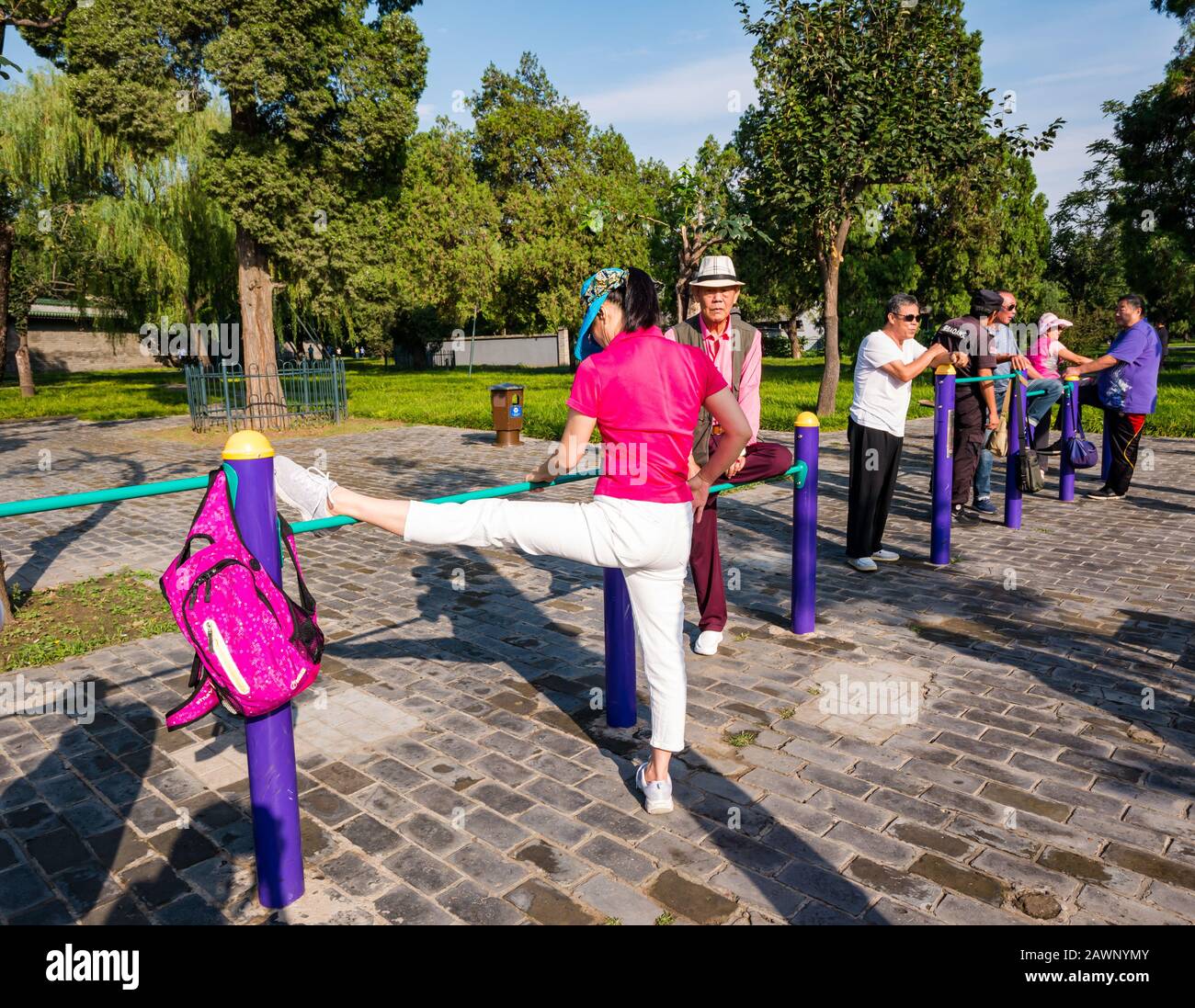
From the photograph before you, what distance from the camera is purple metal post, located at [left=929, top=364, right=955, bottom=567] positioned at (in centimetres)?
696

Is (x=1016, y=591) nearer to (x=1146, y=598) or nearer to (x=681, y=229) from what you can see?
(x=1146, y=598)

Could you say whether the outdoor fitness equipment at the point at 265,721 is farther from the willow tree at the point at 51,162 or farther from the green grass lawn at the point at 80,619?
the willow tree at the point at 51,162

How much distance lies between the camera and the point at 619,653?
4090 mm

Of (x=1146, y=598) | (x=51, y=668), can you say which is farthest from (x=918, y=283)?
(x=51, y=668)

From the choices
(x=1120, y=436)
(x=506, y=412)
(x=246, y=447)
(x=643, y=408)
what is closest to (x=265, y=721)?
(x=246, y=447)

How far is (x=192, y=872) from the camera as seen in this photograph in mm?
3045

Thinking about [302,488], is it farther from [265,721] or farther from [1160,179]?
[1160,179]

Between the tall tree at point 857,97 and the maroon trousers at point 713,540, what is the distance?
1273 cm

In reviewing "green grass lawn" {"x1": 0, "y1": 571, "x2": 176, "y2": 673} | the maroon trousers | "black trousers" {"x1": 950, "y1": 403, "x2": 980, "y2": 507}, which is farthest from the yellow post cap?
"black trousers" {"x1": 950, "y1": 403, "x2": 980, "y2": 507}

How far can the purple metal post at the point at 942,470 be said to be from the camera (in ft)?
22.9

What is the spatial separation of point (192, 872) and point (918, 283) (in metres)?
38.1

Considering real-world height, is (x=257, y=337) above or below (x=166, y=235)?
below

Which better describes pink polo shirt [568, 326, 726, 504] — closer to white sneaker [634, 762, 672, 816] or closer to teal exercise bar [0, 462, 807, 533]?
teal exercise bar [0, 462, 807, 533]

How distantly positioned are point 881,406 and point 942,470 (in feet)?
2.73
